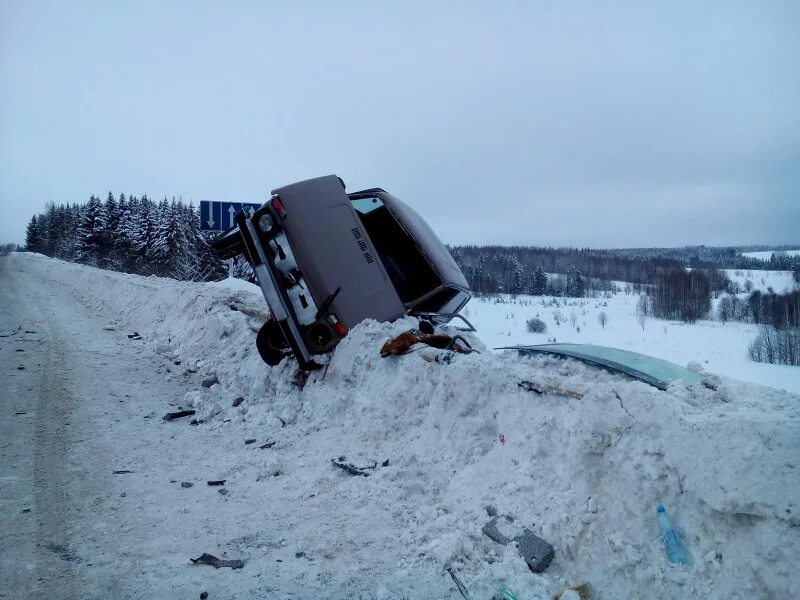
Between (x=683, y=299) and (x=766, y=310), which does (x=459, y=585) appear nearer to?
(x=766, y=310)

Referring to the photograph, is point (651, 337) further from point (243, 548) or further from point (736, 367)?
point (243, 548)

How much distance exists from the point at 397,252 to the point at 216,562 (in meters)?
4.95

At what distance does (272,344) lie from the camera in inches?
253

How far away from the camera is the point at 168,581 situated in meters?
2.73

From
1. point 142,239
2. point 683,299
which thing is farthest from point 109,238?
point 683,299

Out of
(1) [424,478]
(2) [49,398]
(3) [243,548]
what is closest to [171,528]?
(3) [243,548]

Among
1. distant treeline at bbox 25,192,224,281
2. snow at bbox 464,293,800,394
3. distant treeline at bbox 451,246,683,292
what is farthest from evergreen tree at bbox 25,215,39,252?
snow at bbox 464,293,800,394

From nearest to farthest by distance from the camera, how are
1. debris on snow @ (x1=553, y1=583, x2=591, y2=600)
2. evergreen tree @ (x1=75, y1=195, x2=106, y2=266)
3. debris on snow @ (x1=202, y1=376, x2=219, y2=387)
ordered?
debris on snow @ (x1=553, y1=583, x2=591, y2=600) → debris on snow @ (x1=202, y1=376, x2=219, y2=387) → evergreen tree @ (x1=75, y1=195, x2=106, y2=266)

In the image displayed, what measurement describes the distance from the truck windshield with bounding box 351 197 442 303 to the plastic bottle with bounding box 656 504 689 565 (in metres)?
4.66

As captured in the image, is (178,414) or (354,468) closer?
(354,468)

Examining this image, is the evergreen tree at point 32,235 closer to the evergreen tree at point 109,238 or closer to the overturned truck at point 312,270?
the evergreen tree at point 109,238

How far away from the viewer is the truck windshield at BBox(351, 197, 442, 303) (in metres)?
7.02

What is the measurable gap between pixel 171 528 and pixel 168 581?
0.64 m

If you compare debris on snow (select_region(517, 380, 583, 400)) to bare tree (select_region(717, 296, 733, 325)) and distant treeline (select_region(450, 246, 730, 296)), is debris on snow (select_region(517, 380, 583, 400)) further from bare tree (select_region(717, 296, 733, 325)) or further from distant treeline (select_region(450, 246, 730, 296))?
distant treeline (select_region(450, 246, 730, 296))
